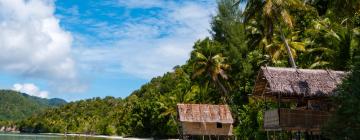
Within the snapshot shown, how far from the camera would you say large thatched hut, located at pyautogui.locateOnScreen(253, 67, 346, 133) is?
20391 mm

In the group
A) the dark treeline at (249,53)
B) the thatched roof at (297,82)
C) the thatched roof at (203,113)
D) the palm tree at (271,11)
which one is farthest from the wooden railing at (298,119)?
the thatched roof at (203,113)

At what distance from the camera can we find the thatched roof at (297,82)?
20.3m

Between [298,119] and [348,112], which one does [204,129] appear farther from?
[348,112]

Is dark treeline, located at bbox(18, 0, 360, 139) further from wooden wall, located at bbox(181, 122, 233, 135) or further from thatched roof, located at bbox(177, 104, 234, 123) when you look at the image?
thatched roof, located at bbox(177, 104, 234, 123)

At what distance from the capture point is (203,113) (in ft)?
→ 127

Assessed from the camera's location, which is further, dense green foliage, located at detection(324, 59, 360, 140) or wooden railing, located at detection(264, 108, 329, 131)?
wooden railing, located at detection(264, 108, 329, 131)

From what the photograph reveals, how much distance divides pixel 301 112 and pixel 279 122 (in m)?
1.10

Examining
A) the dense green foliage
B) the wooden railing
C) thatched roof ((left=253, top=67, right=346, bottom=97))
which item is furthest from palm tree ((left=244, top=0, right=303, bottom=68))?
the dense green foliage

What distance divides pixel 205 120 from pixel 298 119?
1831 centimetres

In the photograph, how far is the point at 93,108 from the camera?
115875 millimetres

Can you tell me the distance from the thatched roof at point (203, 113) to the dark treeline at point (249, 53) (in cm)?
139

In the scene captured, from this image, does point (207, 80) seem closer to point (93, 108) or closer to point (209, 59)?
point (209, 59)

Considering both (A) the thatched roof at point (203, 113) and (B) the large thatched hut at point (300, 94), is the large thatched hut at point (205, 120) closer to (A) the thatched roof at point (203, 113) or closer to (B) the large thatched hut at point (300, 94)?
(A) the thatched roof at point (203, 113)

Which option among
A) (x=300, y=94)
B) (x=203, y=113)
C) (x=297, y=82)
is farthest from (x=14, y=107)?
(x=300, y=94)
